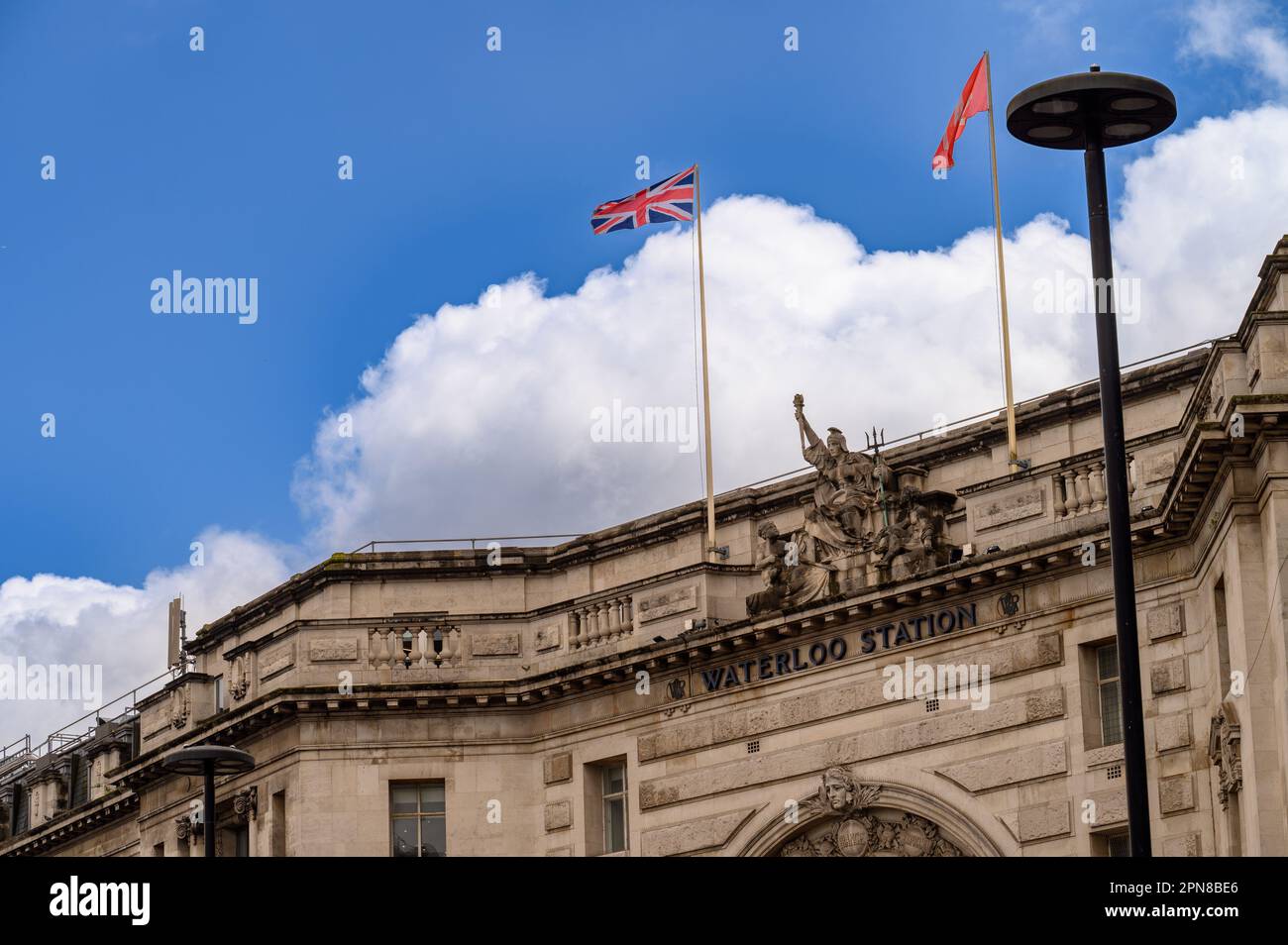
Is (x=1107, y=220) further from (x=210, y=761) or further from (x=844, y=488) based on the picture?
(x=844, y=488)

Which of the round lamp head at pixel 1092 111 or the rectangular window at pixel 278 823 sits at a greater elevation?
the round lamp head at pixel 1092 111

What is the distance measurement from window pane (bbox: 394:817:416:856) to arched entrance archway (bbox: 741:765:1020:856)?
728cm

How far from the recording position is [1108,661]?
40281 millimetres

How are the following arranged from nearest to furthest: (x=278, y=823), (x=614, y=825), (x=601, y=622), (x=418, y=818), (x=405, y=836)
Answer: (x=614, y=825)
(x=601, y=622)
(x=405, y=836)
(x=418, y=818)
(x=278, y=823)

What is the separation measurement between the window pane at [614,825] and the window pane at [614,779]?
223 mm

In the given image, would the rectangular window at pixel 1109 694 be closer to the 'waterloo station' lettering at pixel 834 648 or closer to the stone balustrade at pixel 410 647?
the 'waterloo station' lettering at pixel 834 648

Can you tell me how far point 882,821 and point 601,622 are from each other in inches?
298

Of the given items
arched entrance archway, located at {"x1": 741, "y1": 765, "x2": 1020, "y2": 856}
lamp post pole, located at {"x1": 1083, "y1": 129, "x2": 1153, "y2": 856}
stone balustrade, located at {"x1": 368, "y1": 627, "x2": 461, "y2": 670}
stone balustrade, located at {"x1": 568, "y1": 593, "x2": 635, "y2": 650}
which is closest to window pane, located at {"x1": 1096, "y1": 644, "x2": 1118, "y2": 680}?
arched entrance archway, located at {"x1": 741, "y1": 765, "x2": 1020, "y2": 856}

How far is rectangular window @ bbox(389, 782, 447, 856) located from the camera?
49.1 metres

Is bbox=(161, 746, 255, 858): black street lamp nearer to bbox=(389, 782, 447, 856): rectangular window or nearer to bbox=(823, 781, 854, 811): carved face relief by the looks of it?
bbox=(823, 781, 854, 811): carved face relief

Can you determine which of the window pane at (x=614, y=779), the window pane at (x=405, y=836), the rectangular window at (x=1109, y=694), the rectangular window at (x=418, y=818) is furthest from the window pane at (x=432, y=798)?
the rectangular window at (x=1109, y=694)

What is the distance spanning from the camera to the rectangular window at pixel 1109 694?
39969 millimetres

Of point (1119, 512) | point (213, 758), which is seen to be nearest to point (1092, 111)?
point (1119, 512)
